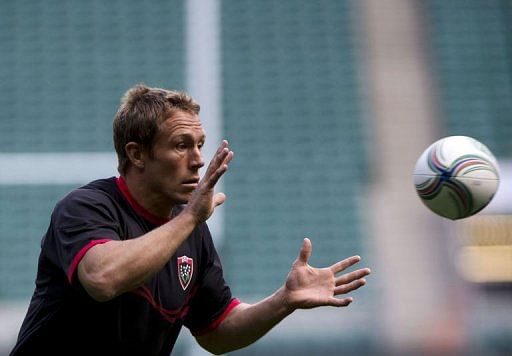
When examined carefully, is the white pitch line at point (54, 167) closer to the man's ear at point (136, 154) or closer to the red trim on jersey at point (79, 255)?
the man's ear at point (136, 154)

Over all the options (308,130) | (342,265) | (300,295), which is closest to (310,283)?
(300,295)

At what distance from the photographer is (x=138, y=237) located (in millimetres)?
3238

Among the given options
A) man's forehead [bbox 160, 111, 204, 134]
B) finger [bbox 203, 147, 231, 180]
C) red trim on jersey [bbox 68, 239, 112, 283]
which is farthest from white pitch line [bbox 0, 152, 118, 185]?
finger [bbox 203, 147, 231, 180]

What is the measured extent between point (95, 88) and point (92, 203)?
700 centimetres

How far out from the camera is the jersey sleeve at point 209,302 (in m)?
3.97

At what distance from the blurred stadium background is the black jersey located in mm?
4741

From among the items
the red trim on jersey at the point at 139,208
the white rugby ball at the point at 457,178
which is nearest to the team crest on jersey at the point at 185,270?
the red trim on jersey at the point at 139,208

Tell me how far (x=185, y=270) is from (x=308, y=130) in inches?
247

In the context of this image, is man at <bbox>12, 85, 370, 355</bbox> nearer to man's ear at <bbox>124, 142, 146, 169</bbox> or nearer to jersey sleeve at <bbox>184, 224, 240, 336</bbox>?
man's ear at <bbox>124, 142, 146, 169</bbox>

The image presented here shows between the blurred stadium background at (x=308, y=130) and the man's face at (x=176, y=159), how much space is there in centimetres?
498

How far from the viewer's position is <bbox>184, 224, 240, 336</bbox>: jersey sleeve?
3967mm

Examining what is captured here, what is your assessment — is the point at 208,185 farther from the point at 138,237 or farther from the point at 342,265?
the point at 342,265

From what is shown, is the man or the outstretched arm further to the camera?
the outstretched arm

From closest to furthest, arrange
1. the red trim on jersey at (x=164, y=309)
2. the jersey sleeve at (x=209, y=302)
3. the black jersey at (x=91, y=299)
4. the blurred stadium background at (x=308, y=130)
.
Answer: the black jersey at (x=91, y=299), the red trim on jersey at (x=164, y=309), the jersey sleeve at (x=209, y=302), the blurred stadium background at (x=308, y=130)
